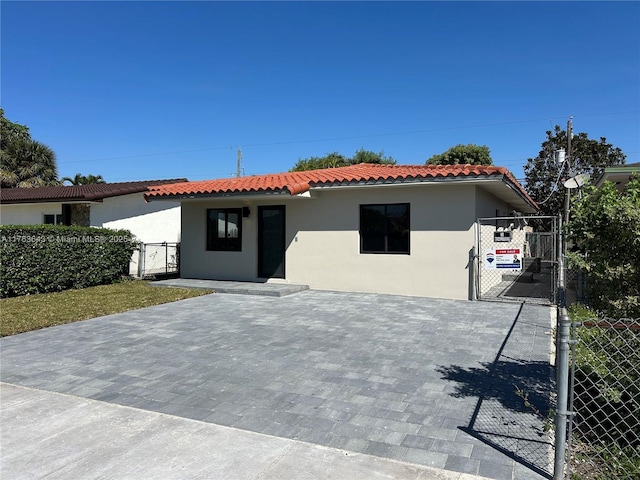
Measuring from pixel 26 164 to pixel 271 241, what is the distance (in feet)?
73.6

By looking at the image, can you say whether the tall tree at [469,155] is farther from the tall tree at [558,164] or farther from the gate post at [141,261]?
the gate post at [141,261]

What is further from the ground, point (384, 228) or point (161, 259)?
point (384, 228)

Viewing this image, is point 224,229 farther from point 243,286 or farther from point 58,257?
point 58,257

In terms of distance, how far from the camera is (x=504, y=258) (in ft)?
31.1

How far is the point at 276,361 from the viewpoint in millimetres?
5492

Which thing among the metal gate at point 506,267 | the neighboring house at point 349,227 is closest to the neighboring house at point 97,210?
the neighboring house at point 349,227

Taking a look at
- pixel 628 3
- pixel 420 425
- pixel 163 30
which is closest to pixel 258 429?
pixel 420 425

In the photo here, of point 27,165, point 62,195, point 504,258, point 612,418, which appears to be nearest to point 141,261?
point 62,195

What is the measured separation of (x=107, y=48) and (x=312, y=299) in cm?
1126

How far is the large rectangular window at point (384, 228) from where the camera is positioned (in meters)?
11.1

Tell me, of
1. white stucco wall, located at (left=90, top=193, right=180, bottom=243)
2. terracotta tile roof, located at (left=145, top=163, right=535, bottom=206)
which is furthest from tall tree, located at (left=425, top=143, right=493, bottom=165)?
white stucco wall, located at (left=90, top=193, right=180, bottom=243)

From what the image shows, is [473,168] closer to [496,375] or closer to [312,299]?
[312,299]

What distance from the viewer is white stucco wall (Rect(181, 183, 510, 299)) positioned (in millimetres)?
10516

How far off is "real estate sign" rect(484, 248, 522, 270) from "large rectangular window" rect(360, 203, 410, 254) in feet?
7.18
